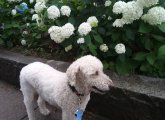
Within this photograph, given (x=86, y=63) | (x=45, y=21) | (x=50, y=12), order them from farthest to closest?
(x=45, y=21) → (x=50, y=12) → (x=86, y=63)

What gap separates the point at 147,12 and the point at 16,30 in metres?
2.76

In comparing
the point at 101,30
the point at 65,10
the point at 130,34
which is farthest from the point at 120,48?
the point at 65,10

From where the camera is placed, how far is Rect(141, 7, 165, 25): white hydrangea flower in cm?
329

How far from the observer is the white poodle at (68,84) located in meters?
2.89

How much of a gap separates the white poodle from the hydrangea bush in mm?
546

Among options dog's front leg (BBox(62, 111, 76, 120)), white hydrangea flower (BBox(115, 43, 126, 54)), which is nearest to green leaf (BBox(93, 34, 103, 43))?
white hydrangea flower (BBox(115, 43, 126, 54))

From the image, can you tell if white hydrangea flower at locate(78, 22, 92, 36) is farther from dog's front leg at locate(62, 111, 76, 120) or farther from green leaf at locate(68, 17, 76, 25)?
dog's front leg at locate(62, 111, 76, 120)

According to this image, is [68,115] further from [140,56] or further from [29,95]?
[140,56]

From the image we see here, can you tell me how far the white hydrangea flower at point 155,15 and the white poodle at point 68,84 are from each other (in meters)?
0.86

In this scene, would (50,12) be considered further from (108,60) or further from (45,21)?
(108,60)

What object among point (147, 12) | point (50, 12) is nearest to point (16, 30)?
point (50, 12)

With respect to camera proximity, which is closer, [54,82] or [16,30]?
[54,82]

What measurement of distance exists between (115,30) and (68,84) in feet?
3.51

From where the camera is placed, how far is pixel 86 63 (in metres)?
2.87
